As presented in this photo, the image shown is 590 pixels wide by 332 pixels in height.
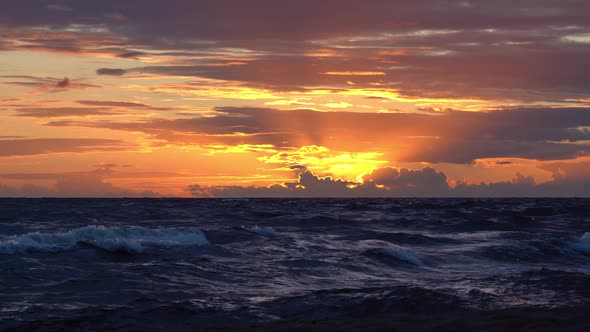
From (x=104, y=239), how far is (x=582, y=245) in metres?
20.3

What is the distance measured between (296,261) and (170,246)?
21.8ft

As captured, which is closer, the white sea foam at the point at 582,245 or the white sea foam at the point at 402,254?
the white sea foam at the point at 402,254

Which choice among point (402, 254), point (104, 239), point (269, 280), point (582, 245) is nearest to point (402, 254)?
point (402, 254)

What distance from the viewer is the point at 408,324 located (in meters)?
11.9

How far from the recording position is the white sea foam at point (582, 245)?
29469 mm

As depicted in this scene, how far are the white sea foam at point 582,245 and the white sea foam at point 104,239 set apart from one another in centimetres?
1610

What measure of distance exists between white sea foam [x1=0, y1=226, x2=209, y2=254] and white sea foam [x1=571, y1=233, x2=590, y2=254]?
1610cm

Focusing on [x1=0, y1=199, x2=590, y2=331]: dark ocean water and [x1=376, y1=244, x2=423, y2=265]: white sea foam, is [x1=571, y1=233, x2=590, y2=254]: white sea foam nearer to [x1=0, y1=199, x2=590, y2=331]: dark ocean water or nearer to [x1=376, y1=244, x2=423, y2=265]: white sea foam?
[x1=0, y1=199, x2=590, y2=331]: dark ocean water

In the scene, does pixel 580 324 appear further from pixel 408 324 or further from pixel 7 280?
pixel 7 280

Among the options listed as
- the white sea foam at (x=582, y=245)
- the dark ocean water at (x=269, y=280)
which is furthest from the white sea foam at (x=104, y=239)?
the white sea foam at (x=582, y=245)

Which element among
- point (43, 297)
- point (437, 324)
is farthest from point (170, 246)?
point (437, 324)

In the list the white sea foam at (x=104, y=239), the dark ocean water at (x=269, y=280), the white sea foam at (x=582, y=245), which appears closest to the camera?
the dark ocean water at (x=269, y=280)

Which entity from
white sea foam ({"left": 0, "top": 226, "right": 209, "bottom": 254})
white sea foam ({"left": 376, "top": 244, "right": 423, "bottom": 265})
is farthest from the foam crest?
white sea foam ({"left": 0, "top": 226, "right": 209, "bottom": 254})

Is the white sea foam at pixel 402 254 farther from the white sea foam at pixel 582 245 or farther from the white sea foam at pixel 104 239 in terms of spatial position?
the white sea foam at pixel 582 245
